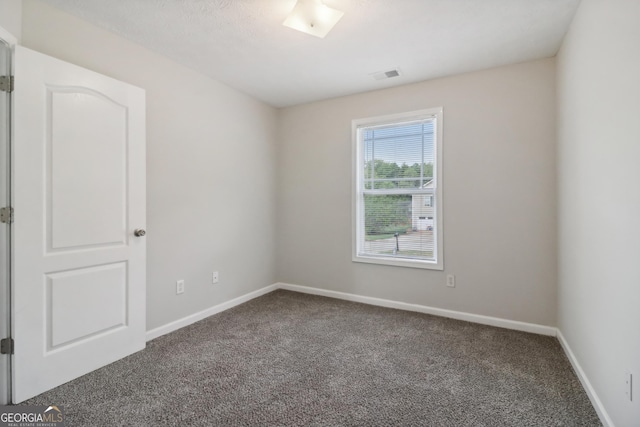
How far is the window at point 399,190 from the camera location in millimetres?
3209

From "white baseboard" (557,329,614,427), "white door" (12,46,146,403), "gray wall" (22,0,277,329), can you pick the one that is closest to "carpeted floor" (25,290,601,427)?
"white baseboard" (557,329,614,427)

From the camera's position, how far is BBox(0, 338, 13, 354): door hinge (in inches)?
68.3

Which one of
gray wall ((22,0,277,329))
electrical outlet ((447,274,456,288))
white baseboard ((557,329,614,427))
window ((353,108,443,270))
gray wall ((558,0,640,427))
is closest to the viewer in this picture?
gray wall ((558,0,640,427))

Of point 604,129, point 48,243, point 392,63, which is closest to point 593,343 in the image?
point 604,129

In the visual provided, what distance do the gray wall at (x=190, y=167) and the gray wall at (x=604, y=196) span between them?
119 inches

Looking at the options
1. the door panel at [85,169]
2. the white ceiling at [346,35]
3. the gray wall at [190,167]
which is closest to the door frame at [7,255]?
the door panel at [85,169]

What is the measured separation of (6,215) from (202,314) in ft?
5.81

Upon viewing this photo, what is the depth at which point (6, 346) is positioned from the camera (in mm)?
1742

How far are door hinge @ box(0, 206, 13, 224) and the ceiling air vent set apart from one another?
2.97 metres

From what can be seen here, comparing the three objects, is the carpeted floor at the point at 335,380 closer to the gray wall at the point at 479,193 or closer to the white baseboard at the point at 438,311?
the white baseboard at the point at 438,311

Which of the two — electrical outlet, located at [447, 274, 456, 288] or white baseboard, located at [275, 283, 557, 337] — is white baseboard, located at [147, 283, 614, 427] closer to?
white baseboard, located at [275, 283, 557, 337]

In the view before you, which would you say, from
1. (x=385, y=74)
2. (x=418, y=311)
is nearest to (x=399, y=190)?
(x=385, y=74)

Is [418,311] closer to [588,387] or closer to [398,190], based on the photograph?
[398,190]

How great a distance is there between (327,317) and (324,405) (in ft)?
4.55
